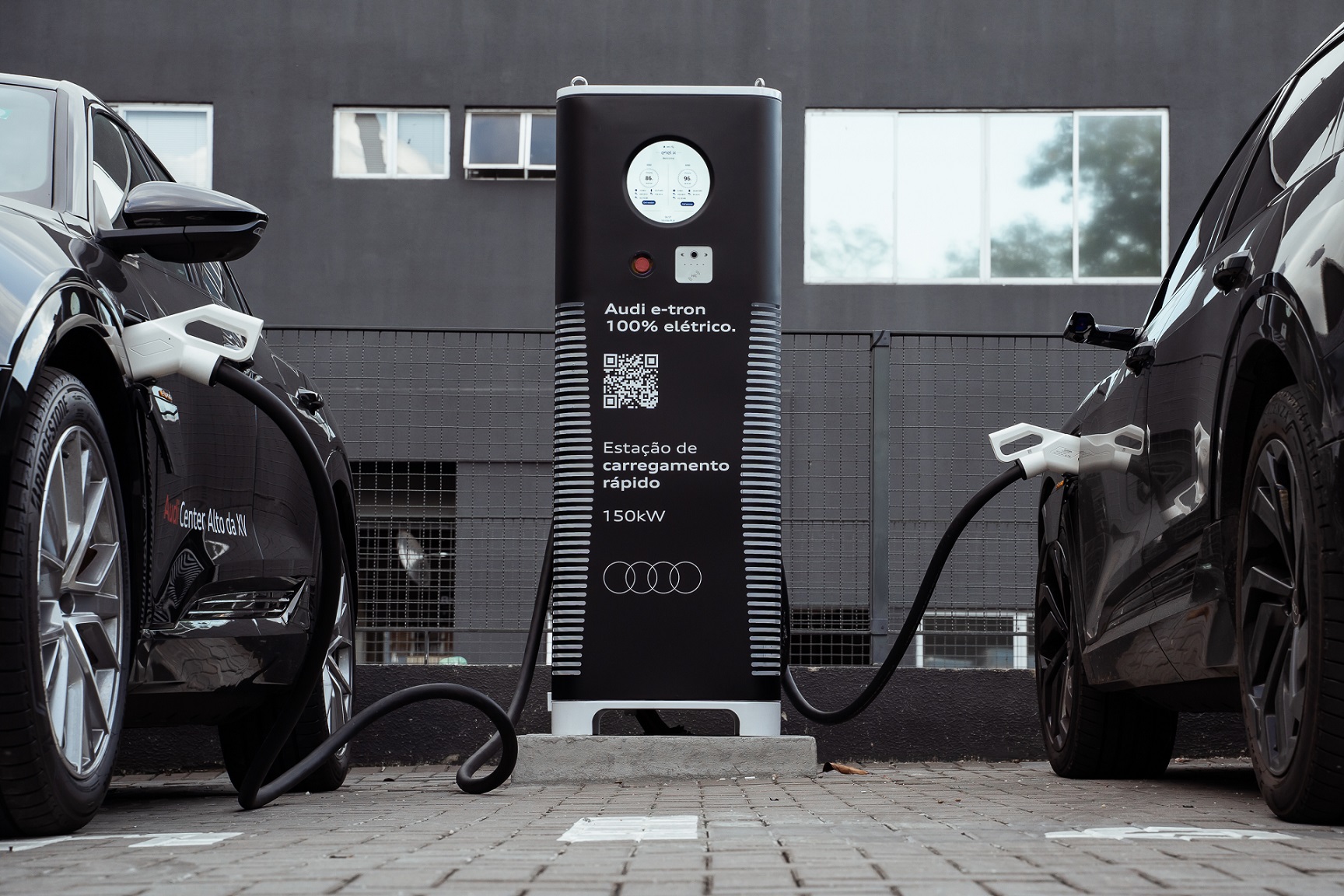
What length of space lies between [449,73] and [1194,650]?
13.1m

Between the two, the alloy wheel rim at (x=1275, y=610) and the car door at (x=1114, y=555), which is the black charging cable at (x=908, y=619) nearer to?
the car door at (x=1114, y=555)

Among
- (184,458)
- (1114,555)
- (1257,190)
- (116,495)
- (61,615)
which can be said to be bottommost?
(61,615)

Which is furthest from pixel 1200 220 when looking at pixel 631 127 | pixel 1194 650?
pixel 631 127

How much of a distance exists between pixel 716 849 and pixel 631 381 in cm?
321

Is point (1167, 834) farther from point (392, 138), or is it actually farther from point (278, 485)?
point (392, 138)

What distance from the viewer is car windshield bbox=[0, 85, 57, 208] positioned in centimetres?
391

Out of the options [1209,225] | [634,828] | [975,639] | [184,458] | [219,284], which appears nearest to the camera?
[634,828]

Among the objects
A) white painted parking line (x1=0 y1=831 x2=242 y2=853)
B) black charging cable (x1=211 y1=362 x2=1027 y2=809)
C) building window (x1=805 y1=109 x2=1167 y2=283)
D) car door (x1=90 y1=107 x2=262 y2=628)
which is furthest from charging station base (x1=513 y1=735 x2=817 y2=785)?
building window (x1=805 y1=109 x2=1167 y2=283)

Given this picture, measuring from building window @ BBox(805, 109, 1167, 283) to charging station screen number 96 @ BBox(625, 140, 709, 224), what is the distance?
973cm

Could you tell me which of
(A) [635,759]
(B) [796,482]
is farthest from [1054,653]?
(B) [796,482]

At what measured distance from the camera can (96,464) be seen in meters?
3.42

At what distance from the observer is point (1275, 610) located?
3.35 m

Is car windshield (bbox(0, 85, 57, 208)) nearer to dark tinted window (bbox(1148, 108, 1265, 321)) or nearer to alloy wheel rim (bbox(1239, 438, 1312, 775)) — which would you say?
alloy wheel rim (bbox(1239, 438, 1312, 775))

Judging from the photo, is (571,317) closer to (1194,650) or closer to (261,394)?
(261,394)
